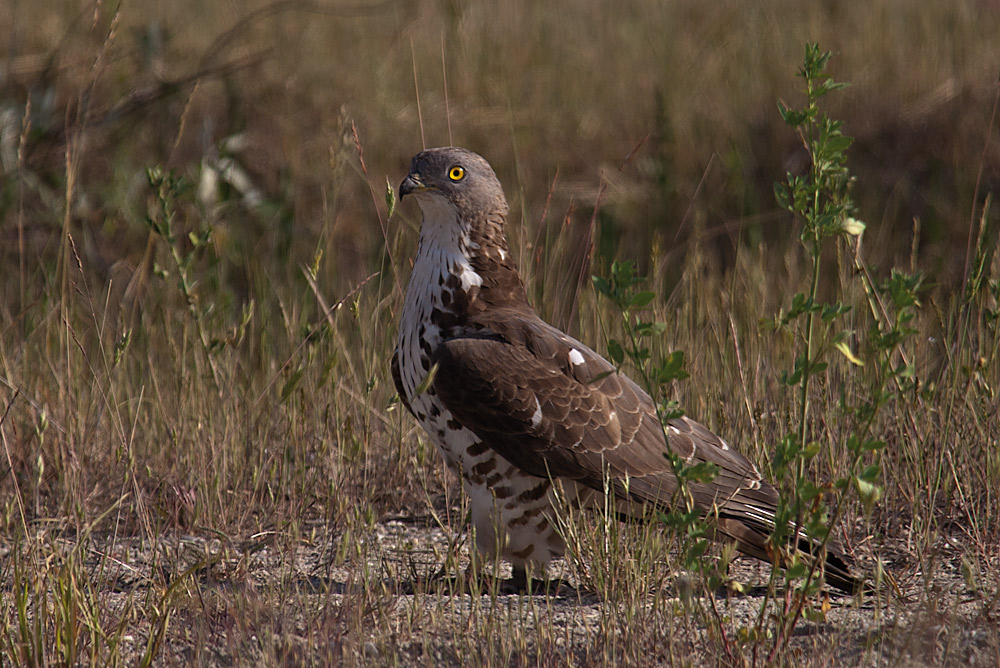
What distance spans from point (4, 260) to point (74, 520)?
3.13 metres

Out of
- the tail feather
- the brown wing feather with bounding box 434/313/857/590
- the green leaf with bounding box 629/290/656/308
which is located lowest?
the tail feather

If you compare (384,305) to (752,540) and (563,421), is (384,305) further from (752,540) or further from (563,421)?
(752,540)

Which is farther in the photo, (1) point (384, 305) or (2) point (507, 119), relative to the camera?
(2) point (507, 119)

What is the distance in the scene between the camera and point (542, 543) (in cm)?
359

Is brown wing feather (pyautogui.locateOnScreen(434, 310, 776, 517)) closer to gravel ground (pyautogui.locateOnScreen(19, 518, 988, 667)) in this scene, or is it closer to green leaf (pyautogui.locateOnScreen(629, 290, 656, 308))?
gravel ground (pyautogui.locateOnScreen(19, 518, 988, 667))

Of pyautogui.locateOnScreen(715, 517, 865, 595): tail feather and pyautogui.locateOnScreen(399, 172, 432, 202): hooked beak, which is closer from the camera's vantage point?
pyautogui.locateOnScreen(715, 517, 865, 595): tail feather

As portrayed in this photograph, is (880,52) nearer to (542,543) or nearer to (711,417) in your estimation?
(711,417)

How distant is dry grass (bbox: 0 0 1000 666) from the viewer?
301cm

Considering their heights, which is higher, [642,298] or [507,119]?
[642,298]

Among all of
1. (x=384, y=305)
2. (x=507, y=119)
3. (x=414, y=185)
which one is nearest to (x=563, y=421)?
(x=414, y=185)

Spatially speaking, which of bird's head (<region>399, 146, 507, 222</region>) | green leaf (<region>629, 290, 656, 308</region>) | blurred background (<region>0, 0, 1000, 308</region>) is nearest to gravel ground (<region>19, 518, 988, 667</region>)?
green leaf (<region>629, 290, 656, 308</region>)

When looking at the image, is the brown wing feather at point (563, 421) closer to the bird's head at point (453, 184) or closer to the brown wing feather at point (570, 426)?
the brown wing feather at point (570, 426)

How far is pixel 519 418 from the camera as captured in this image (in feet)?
11.5

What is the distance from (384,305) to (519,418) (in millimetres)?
1353
